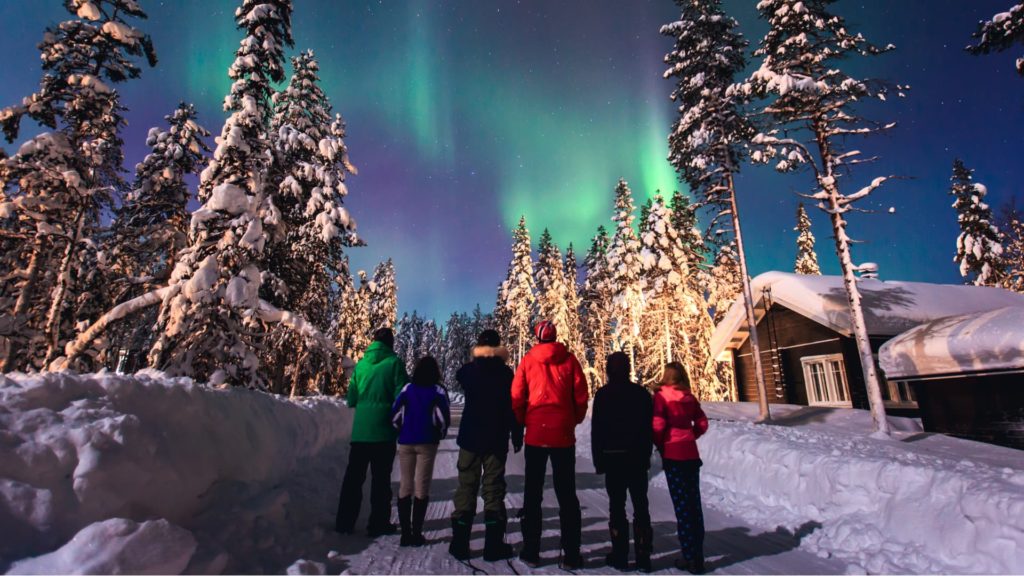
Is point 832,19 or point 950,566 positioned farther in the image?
point 832,19

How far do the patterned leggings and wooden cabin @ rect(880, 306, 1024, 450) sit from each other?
40.3ft

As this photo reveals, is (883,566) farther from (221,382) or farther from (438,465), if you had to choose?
(221,382)

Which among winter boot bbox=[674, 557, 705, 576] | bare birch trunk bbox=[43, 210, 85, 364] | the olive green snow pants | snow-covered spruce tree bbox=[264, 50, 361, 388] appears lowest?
winter boot bbox=[674, 557, 705, 576]

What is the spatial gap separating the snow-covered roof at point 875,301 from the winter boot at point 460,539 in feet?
55.5

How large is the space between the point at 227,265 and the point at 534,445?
35.0ft

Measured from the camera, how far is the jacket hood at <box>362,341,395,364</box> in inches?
218

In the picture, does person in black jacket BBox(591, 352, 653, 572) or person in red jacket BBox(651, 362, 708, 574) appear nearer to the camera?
person in black jacket BBox(591, 352, 653, 572)

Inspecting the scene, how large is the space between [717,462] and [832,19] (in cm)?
1396

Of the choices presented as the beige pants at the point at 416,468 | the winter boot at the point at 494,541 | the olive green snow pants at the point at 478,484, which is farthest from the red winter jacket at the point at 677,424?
the beige pants at the point at 416,468

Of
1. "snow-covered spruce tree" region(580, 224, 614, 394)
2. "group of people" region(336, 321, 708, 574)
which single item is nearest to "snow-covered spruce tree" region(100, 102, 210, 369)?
"group of people" region(336, 321, 708, 574)

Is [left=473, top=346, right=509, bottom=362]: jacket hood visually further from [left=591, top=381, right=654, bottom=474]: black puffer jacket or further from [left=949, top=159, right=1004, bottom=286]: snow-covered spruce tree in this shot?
[left=949, top=159, right=1004, bottom=286]: snow-covered spruce tree

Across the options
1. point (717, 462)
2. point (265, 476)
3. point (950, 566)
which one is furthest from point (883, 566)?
point (265, 476)

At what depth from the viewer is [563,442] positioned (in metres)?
4.50

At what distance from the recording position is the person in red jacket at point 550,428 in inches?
170
